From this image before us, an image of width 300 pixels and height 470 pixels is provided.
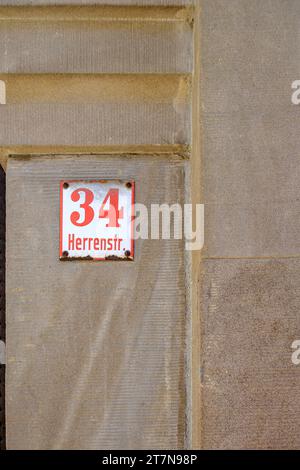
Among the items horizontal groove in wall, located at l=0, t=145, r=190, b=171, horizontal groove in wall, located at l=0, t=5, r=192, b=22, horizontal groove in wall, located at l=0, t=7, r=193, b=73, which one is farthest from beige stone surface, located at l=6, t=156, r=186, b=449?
horizontal groove in wall, located at l=0, t=5, r=192, b=22

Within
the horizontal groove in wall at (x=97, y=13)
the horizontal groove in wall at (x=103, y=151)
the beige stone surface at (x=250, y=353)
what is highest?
the horizontal groove in wall at (x=97, y=13)

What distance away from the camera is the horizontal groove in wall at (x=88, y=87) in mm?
2691

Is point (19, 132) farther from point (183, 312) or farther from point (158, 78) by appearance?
point (183, 312)

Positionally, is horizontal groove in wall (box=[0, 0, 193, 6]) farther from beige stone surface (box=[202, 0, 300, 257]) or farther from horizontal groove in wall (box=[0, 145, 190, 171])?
horizontal groove in wall (box=[0, 145, 190, 171])

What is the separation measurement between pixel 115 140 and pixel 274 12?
1273 millimetres

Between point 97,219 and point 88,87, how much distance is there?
0.88m

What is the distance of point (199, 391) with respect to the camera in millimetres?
2506

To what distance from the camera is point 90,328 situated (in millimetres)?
2752

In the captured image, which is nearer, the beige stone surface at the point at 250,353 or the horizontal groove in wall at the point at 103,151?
the beige stone surface at the point at 250,353

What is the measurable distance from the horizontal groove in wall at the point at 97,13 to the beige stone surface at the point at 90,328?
90cm

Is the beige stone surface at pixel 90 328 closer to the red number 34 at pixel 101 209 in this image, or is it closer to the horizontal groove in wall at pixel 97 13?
the red number 34 at pixel 101 209

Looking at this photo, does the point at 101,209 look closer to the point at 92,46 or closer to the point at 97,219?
the point at 97,219

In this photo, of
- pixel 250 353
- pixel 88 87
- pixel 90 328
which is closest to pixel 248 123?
pixel 88 87

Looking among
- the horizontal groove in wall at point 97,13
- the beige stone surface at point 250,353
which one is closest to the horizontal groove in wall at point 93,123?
the horizontal groove in wall at point 97,13
